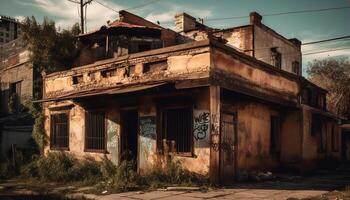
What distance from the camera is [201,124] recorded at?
11188 millimetres

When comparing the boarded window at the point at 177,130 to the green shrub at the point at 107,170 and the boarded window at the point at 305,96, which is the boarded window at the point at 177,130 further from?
the boarded window at the point at 305,96

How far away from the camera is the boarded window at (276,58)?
24156 mm

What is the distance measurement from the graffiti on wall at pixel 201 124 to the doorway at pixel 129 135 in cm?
306

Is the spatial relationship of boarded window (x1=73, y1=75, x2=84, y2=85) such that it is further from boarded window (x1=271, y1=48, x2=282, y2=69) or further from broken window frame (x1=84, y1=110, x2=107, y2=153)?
boarded window (x1=271, y1=48, x2=282, y2=69)

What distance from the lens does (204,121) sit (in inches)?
438

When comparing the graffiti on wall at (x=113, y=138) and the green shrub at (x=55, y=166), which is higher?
the graffiti on wall at (x=113, y=138)

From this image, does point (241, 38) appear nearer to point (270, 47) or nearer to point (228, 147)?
point (270, 47)

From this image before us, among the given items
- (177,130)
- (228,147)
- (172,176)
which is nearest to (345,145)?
(228,147)

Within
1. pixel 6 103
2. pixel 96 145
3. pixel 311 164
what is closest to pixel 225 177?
pixel 96 145

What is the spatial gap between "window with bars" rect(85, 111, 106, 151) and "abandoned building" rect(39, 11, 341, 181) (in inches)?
1.6

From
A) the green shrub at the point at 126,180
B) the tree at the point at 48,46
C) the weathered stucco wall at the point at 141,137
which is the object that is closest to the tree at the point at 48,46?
the tree at the point at 48,46

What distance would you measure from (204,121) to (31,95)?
14.9m

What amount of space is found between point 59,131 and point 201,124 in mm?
Result: 7914

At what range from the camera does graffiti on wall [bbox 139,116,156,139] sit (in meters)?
12.5
